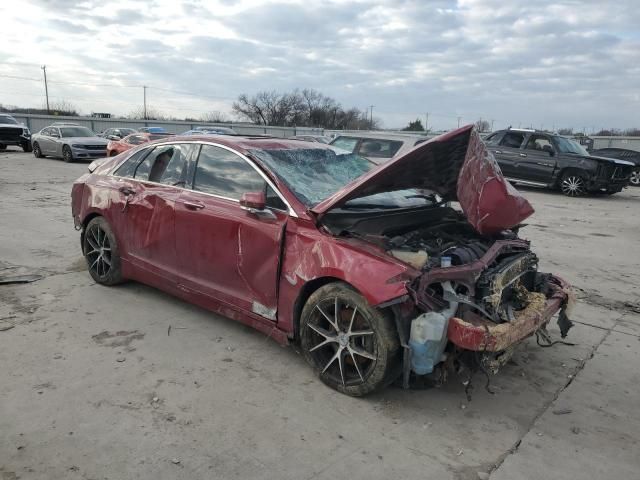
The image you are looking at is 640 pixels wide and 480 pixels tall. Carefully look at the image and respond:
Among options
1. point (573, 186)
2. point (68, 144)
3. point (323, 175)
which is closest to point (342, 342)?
point (323, 175)

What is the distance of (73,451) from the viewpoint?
2.83 meters

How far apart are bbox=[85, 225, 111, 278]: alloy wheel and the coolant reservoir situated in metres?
3.49

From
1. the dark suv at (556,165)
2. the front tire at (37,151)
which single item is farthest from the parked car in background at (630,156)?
the front tire at (37,151)

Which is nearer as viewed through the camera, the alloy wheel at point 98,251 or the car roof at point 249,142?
the car roof at point 249,142

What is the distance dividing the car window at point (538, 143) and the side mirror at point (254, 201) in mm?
14243

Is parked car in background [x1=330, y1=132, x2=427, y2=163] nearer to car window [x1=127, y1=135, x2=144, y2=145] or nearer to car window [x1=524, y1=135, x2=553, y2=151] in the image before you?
car window [x1=524, y1=135, x2=553, y2=151]

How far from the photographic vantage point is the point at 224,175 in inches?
169

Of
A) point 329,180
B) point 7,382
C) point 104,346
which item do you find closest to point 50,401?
point 7,382

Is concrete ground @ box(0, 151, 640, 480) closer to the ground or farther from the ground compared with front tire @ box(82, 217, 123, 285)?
closer to the ground

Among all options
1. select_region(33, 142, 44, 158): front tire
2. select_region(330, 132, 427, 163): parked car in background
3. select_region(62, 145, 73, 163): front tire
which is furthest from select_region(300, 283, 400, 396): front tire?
select_region(33, 142, 44, 158): front tire

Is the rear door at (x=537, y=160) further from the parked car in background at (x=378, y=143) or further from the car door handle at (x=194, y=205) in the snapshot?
the car door handle at (x=194, y=205)

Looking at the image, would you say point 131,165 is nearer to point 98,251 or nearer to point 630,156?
point 98,251

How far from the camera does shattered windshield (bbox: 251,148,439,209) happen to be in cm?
397

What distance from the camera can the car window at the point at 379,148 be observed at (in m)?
11.7
